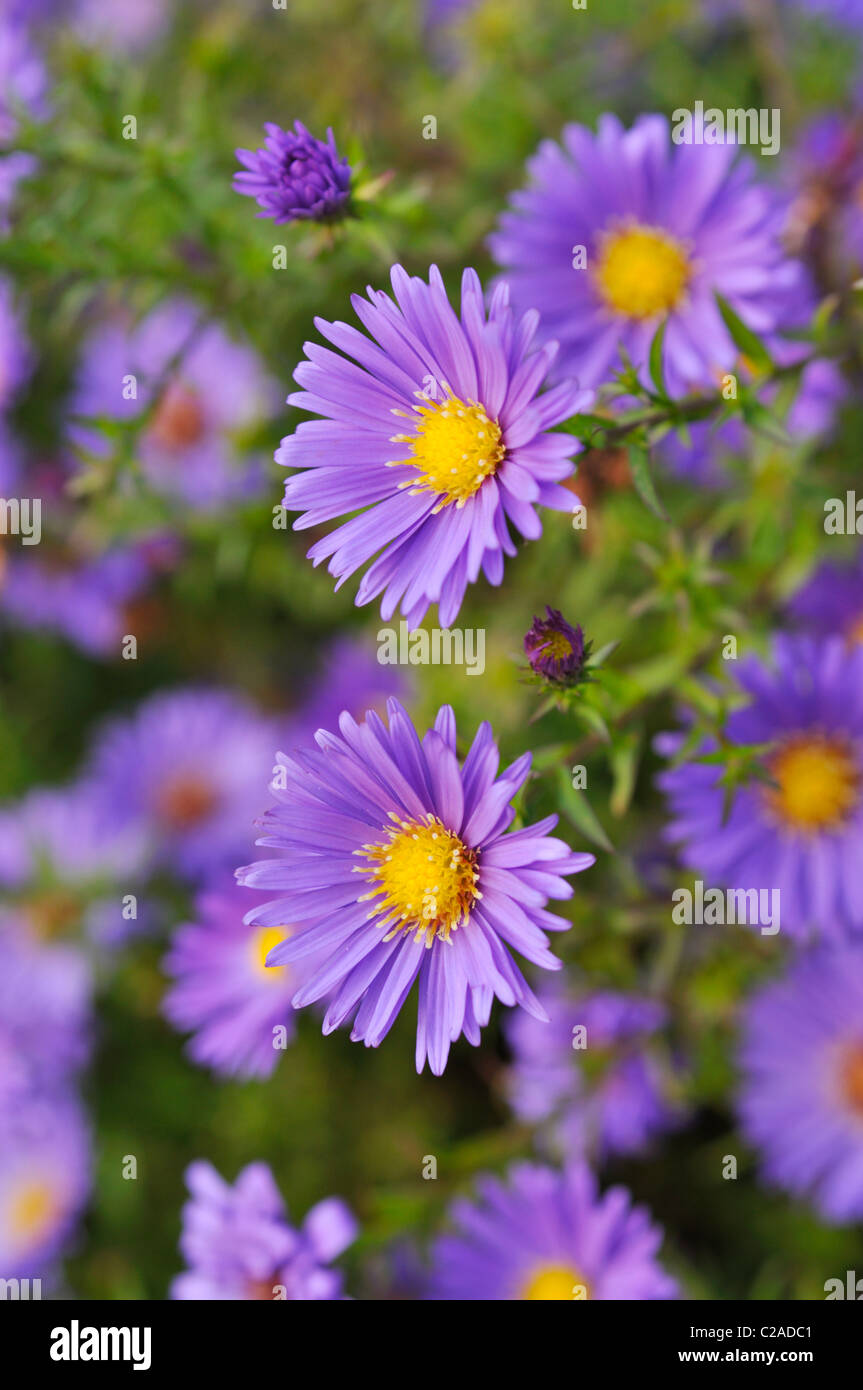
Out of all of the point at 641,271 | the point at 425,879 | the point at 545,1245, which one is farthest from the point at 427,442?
the point at 545,1245

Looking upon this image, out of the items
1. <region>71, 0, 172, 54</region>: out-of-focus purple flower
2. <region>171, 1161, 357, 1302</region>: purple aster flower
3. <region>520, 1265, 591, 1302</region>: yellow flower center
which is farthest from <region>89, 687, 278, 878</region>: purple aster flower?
<region>71, 0, 172, 54</region>: out-of-focus purple flower

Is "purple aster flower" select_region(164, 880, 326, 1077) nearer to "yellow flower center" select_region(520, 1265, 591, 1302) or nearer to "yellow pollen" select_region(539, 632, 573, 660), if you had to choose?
"yellow flower center" select_region(520, 1265, 591, 1302)

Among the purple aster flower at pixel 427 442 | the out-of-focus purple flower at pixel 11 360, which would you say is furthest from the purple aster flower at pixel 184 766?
the purple aster flower at pixel 427 442

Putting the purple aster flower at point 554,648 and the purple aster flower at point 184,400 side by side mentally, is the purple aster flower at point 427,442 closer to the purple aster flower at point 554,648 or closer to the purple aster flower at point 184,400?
the purple aster flower at point 554,648

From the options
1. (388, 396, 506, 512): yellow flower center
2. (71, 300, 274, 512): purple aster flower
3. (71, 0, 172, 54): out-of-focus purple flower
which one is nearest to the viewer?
(388, 396, 506, 512): yellow flower center
